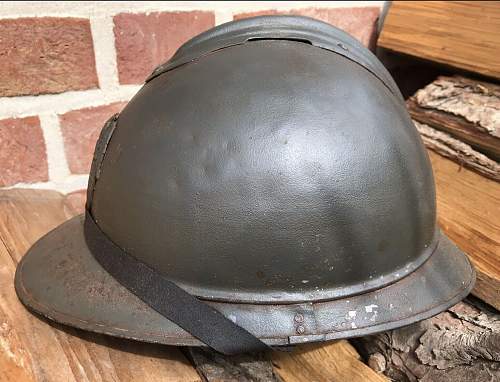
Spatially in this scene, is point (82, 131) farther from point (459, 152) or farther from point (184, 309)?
point (459, 152)

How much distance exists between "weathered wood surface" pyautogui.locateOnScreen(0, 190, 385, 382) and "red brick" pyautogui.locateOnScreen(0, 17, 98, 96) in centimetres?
44

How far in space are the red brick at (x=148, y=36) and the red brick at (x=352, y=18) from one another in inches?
10.7

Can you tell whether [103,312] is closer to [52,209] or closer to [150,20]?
[52,209]

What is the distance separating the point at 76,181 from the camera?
4.41ft

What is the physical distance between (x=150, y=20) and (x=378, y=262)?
33.0 inches

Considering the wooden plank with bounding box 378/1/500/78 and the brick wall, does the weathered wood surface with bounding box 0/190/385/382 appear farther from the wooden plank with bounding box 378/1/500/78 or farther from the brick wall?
the wooden plank with bounding box 378/1/500/78

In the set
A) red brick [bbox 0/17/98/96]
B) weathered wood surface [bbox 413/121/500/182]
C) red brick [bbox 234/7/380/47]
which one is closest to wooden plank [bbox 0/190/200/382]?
red brick [bbox 0/17/98/96]

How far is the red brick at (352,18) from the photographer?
154 centimetres

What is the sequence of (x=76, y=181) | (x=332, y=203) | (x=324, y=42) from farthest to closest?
(x=76, y=181), (x=324, y=42), (x=332, y=203)

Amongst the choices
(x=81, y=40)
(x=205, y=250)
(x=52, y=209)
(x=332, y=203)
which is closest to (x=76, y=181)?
(x=52, y=209)

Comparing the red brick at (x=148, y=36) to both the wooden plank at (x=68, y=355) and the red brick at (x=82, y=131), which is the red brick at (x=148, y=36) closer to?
the red brick at (x=82, y=131)

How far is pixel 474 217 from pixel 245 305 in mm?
617

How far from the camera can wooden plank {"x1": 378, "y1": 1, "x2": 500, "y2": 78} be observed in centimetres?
131

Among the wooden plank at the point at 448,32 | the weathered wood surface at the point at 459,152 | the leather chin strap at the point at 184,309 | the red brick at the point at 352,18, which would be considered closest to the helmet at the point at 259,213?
the leather chin strap at the point at 184,309
